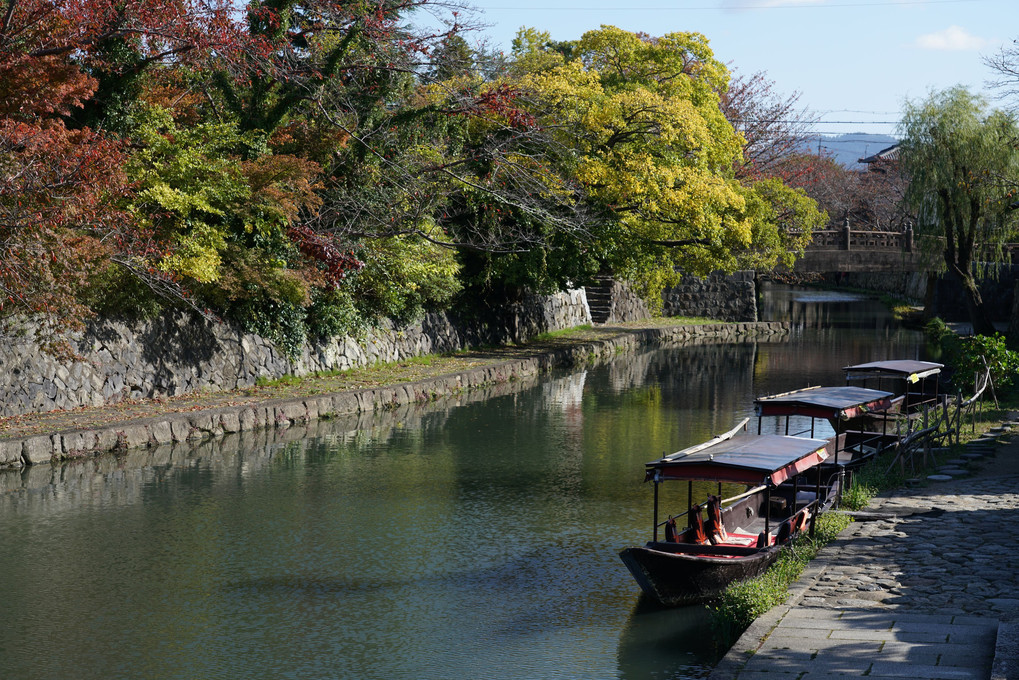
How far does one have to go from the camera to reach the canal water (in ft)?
28.8

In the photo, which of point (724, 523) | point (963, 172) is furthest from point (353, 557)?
point (963, 172)

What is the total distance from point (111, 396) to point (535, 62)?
70.5 ft

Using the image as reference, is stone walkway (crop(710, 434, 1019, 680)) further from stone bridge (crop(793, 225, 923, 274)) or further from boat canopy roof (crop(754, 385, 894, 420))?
stone bridge (crop(793, 225, 923, 274))

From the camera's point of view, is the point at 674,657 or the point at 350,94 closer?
the point at 674,657

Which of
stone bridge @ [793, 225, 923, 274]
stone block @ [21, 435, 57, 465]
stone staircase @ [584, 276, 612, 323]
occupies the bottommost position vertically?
stone block @ [21, 435, 57, 465]

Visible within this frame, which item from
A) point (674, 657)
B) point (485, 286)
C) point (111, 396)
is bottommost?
point (674, 657)

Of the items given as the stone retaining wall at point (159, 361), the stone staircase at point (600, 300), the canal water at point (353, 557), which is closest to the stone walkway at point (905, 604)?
the canal water at point (353, 557)

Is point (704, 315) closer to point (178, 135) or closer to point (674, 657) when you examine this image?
point (178, 135)

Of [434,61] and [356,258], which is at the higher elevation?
[434,61]

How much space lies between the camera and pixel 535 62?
1405 inches


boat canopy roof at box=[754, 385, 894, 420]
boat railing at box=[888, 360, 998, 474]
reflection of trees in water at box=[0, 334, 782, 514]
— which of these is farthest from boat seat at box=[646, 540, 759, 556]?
reflection of trees in water at box=[0, 334, 782, 514]

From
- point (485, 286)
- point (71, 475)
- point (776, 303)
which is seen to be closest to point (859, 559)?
point (71, 475)

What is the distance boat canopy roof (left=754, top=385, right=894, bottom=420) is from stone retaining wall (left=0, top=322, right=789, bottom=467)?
29.8 feet

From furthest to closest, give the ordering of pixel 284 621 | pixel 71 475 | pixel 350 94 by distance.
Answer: pixel 350 94 < pixel 71 475 < pixel 284 621
